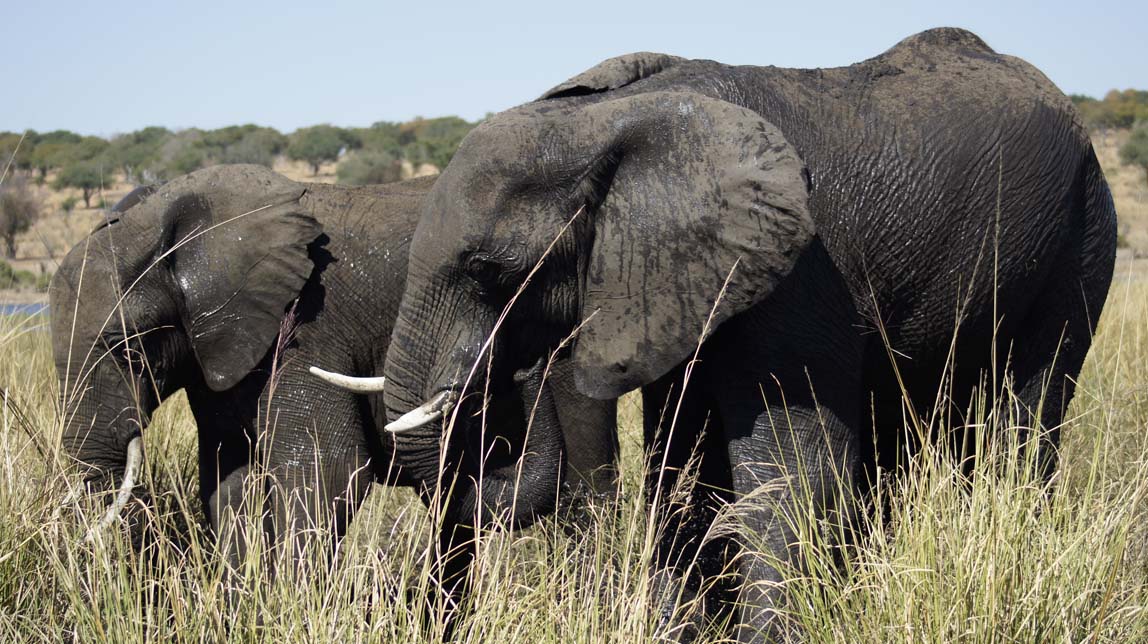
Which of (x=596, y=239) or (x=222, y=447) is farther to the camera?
(x=222, y=447)

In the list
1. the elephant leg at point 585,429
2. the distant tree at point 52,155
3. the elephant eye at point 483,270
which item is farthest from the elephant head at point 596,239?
the distant tree at point 52,155

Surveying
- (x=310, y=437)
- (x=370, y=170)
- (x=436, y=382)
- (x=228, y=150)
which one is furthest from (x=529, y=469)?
(x=228, y=150)

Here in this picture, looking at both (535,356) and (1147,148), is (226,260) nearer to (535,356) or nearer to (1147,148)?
(535,356)

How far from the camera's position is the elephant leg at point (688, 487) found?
14.9ft

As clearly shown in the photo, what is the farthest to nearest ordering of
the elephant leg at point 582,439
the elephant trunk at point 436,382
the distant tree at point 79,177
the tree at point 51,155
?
the tree at point 51,155
the distant tree at point 79,177
the elephant leg at point 582,439
the elephant trunk at point 436,382

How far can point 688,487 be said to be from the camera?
4633mm

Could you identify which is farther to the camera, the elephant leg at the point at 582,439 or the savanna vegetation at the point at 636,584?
the elephant leg at the point at 582,439

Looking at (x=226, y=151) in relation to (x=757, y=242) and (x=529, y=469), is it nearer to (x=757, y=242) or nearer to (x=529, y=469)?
(x=529, y=469)

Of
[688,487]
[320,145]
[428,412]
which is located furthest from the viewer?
[320,145]

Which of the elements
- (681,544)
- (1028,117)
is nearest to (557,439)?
(681,544)

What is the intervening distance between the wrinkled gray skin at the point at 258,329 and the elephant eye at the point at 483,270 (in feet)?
4.51

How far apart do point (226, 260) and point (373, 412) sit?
2.78 ft

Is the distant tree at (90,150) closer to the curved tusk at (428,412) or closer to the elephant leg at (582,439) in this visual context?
the elephant leg at (582,439)

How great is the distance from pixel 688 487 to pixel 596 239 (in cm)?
102
